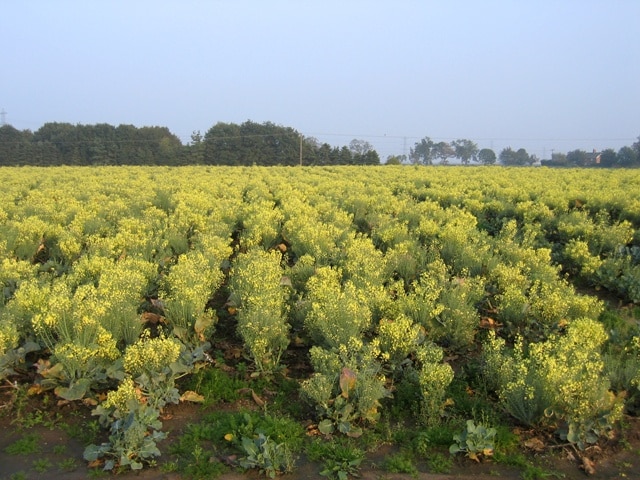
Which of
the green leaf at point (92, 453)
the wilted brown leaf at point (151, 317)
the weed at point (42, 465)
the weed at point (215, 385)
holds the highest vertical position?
the wilted brown leaf at point (151, 317)

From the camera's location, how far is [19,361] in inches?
201

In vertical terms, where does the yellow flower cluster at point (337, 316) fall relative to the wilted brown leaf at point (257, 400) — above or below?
above

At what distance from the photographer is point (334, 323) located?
5305 mm

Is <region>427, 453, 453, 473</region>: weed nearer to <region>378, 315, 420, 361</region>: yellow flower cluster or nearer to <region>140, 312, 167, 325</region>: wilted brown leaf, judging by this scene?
<region>378, 315, 420, 361</region>: yellow flower cluster

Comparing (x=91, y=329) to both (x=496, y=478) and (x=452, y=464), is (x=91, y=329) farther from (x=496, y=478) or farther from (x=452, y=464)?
(x=496, y=478)

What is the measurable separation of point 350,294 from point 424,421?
4.83 feet

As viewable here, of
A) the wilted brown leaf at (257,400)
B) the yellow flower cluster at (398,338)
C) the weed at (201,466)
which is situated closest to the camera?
the weed at (201,466)

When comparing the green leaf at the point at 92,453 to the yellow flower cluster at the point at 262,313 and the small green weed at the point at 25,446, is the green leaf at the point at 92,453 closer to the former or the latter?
the small green weed at the point at 25,446

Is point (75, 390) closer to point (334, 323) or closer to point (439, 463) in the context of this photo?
point (334, 323)

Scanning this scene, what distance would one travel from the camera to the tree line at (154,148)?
48688 millimetres

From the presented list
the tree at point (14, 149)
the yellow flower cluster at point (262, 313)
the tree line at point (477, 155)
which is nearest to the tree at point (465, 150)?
the tree line at point (477, 155)

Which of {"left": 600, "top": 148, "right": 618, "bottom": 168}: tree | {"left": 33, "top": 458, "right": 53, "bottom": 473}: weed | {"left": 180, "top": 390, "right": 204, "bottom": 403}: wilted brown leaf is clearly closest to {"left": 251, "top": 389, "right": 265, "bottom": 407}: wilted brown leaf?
{"left": 180, "top": 390, "right": 204, "bottom": 403}: wilted brown leaf

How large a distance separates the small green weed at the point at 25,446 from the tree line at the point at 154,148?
42.8 m

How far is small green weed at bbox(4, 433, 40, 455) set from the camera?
427 centimetres
